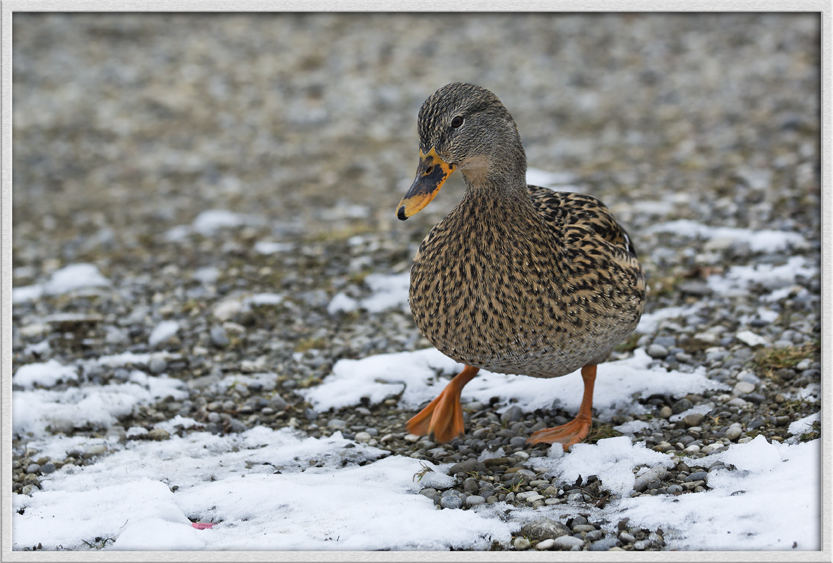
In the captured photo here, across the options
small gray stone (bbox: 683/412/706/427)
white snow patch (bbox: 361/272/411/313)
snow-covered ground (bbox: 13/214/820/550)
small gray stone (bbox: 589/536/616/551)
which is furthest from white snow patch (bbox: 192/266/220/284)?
small gray stone (bbox: 589/536/616/551)

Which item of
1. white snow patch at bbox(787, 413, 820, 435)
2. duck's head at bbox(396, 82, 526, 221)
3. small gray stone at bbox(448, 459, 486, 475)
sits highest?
duck's head at bbox(396, 82, 526, 221)

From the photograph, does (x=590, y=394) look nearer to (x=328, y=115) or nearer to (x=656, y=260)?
(x=656, y=260)

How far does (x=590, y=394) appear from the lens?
4484 millimetres

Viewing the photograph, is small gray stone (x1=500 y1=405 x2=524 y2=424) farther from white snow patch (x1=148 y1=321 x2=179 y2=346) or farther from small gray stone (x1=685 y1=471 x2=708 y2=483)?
white snow patch (x1=148 y1=321 x2=179 y2=346)

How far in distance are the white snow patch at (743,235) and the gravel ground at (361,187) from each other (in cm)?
8

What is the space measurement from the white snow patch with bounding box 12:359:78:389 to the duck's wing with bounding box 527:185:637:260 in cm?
299

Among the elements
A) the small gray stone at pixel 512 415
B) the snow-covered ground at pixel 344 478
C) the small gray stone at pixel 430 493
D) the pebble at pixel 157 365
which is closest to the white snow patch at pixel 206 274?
the pebble at pixel 157 365

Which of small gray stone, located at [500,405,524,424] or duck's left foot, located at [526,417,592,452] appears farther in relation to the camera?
small gray stone, located at [500,405,524,424]

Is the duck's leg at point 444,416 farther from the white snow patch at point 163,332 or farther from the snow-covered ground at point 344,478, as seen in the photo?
the white snow patch at point 163,332

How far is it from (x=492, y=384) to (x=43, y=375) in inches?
105

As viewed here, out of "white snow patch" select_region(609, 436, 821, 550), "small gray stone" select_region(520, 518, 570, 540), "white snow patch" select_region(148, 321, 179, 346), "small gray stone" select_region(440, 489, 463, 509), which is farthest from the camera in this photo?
"white snow patch" select_region(148, 321, 179, 346)

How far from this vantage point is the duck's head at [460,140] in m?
3.92

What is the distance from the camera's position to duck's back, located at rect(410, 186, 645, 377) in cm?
402

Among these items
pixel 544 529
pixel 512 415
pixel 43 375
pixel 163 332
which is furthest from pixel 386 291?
pixel 544 529
